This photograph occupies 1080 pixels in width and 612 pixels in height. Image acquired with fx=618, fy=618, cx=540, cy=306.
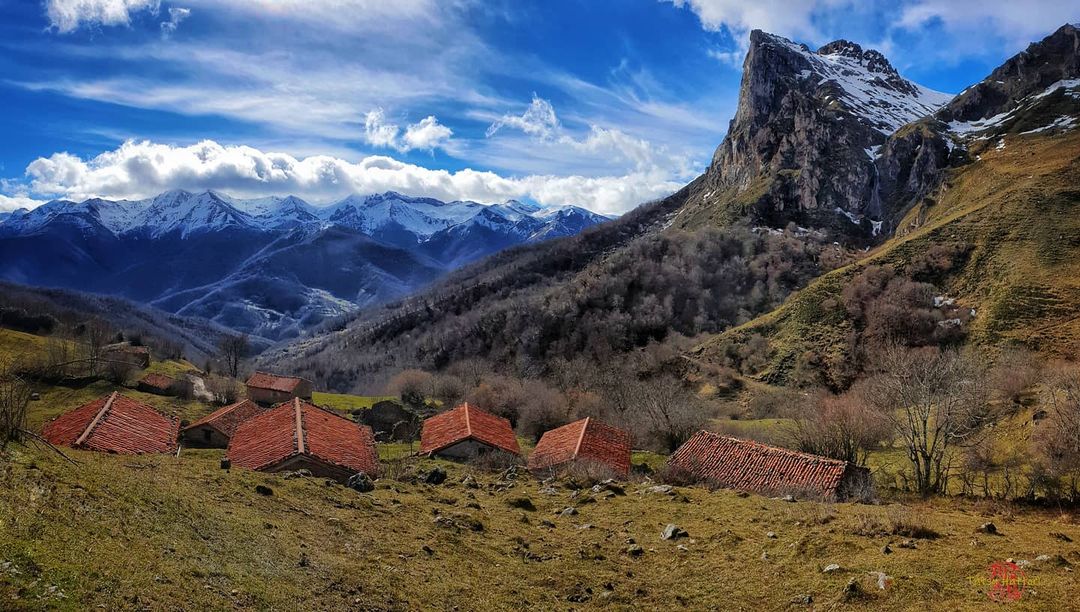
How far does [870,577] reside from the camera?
14.0 meters

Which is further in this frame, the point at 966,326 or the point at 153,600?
the point at 966,326

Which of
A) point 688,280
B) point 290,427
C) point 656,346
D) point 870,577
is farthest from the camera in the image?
point 688,280

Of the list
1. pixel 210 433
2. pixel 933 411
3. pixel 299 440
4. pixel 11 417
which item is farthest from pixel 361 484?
pixel 933 411

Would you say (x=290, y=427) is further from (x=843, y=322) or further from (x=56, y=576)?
(x=843, y=322)

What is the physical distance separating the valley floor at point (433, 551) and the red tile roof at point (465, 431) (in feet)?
61.0

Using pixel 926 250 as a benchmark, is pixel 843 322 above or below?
below

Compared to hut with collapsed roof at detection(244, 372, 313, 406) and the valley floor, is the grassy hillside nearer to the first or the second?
the valley floor

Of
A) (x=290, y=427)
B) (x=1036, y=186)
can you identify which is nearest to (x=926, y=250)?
(x=1036, y=186)

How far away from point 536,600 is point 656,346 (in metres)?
96.2

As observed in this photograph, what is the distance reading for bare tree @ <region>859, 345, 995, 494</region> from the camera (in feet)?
93.0

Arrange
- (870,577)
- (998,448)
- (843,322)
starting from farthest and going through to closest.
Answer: (843,322) < (998,448) < (870,577)

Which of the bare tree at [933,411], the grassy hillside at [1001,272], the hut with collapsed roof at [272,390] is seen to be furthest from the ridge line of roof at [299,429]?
the grassy hillside at [1001,272]

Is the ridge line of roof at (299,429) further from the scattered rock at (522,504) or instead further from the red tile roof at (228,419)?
the scattered rock at (522,504)

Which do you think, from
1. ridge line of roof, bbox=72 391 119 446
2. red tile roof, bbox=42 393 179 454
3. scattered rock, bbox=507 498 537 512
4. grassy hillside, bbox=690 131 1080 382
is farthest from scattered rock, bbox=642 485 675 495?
grassy hillside, bbox=690 131 1080 382
